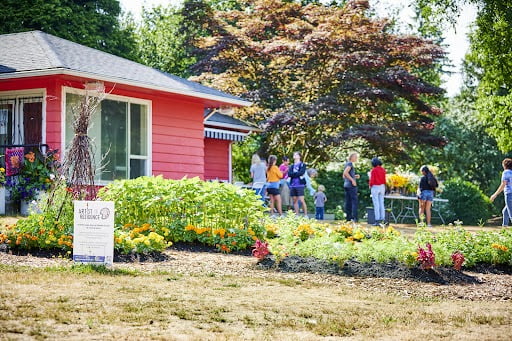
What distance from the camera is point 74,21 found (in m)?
31.3

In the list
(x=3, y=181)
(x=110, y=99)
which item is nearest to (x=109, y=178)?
(x=110, y=99)

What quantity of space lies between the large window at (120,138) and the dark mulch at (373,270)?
7857mm

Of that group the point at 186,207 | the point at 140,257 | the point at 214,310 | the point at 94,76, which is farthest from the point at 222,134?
the point at 214,310

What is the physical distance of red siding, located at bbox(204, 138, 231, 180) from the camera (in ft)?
80.9

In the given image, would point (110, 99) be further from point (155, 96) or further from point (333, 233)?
point (333, 233)

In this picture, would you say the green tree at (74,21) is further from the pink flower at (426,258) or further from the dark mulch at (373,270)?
the pink flower at (426,258)

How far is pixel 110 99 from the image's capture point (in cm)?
1698

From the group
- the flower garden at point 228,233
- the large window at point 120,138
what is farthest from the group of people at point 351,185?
the flower garden at point 228,233

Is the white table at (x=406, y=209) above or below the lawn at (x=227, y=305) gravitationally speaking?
above

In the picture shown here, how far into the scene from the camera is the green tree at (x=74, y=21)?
29.8 metres

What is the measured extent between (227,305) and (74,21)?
26388 millimetres

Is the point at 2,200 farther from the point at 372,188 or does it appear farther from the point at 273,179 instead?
the point at 372,188

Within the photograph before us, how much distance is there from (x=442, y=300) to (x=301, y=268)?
2.09 metres

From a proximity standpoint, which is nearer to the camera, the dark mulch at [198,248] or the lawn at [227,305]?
the lawn at [227,305]
